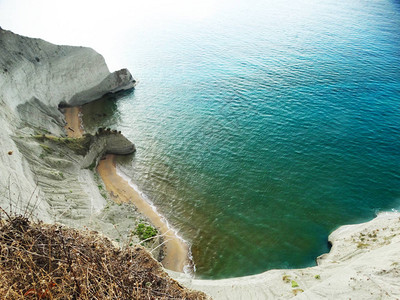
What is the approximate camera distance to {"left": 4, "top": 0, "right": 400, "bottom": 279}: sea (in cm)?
2175

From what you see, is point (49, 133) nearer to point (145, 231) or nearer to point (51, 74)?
point (51, 74)

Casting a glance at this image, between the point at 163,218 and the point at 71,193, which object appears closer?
the point at 71,193

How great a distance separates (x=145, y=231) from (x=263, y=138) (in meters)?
16.8

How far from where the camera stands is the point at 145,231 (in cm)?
2003

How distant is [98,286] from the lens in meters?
6.44

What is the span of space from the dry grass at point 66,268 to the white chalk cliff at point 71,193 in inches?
41.7

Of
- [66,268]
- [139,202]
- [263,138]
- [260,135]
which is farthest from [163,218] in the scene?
[66,268]

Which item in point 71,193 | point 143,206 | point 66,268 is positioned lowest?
point 143,206

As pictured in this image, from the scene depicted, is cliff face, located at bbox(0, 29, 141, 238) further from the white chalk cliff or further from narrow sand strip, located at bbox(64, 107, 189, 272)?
narrow sand strip, located at bbox(64, 107, 189, 272)

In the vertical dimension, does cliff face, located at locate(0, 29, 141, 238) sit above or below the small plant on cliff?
above

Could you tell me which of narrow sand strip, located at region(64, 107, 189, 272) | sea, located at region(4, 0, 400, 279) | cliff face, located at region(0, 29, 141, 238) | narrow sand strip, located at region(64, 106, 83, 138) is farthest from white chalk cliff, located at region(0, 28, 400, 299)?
sea, located at region(4, 0, 400, 279)

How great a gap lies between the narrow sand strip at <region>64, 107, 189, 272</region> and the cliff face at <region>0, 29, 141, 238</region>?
110 centimetres

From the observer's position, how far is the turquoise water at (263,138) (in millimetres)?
21703

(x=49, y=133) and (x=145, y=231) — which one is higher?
(x=49, y=133)
